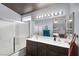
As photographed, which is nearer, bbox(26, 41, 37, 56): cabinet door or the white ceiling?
the white ceiling

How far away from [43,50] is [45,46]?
11 centimetres

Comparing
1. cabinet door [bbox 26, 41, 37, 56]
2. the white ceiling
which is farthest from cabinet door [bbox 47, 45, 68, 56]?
the white ceiling

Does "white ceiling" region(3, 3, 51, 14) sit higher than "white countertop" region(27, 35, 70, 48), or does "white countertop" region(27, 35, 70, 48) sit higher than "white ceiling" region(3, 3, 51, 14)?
"white ceiling" region(3, 3, 51, 14)

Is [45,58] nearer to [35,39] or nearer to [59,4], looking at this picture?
[35,39]

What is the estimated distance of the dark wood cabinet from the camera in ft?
5.06

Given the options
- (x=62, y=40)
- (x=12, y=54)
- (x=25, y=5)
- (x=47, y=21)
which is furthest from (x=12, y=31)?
(x=62, y=40)

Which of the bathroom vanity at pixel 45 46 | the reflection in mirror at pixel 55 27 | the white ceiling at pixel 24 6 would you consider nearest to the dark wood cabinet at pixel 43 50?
the bathroom vanity at pixel 45 46

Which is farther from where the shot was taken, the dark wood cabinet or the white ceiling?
the dark wood cabinet

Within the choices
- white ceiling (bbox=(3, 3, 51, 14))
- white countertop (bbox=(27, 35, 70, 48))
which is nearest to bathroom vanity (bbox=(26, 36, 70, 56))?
white countertop (bbox=(27, 35, 70, 48))

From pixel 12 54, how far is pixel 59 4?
104 centimetres

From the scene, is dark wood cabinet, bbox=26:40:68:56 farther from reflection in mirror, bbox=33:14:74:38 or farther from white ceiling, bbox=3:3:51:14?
white ceiling, bbox=3:3:51:14

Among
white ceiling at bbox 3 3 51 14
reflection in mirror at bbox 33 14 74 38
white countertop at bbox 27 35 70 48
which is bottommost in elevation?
white countertop at bbox 27 35 70 48

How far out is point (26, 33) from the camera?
1.60 metres

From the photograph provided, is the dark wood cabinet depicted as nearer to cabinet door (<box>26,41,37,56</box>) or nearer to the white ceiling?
cabinet door (<box>26,41,37,56</box>)
